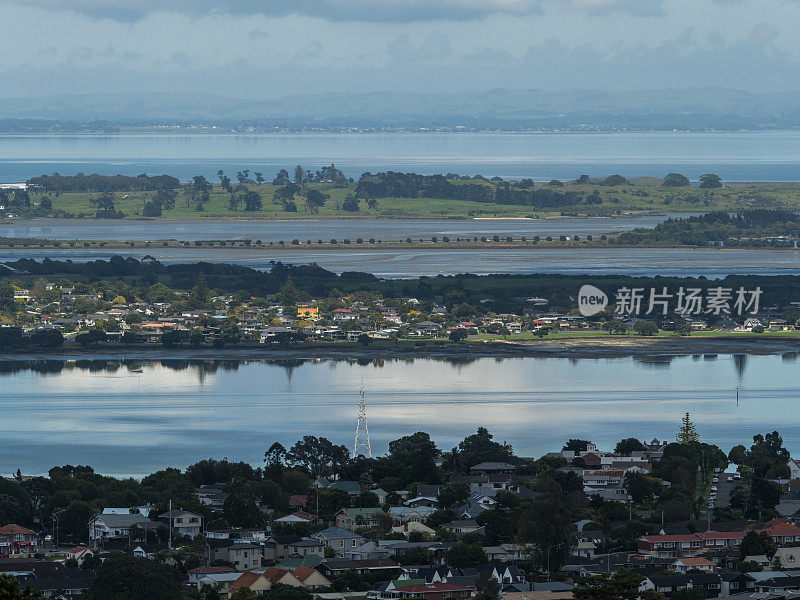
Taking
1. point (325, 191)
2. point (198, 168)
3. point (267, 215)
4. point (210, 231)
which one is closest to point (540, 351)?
point (210, 231)

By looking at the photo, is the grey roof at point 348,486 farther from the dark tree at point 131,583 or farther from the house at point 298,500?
the dark tree at point 131,583

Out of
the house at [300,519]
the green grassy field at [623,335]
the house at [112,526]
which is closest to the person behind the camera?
the house at [112,526]

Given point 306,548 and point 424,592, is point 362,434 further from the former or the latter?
point 424,592

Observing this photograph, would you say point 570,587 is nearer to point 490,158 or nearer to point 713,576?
point 713,576

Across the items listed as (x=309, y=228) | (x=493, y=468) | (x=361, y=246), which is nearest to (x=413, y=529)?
(x=493, y=468)

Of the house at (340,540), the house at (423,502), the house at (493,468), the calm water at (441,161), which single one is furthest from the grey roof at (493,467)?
the calm water at (441,161)


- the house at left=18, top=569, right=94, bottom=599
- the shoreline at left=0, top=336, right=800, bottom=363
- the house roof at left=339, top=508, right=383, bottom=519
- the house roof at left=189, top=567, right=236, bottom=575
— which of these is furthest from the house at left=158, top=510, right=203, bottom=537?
the shoreline at left=0, top=336, right=800, bottom=363
